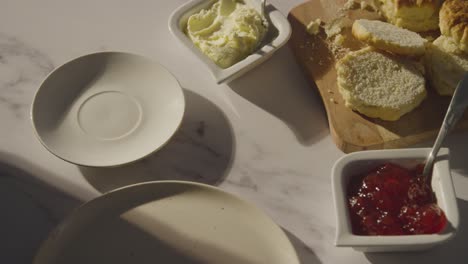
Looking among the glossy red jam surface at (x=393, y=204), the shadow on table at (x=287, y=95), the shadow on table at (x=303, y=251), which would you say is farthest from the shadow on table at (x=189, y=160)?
the glossy red jam surface at (x=393, y=204)

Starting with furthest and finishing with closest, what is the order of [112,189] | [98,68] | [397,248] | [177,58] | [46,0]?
[46,0], [177,58], [98,68], [112,189], [397,248]

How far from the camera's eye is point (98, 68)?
1.37 m

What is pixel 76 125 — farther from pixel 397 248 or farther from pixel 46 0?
pixel 397 248

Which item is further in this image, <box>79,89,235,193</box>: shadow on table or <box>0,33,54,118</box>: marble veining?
<box>0,33,54,118</box>: marble veining

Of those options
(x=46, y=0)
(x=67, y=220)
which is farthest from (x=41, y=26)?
(x=67, y=220)

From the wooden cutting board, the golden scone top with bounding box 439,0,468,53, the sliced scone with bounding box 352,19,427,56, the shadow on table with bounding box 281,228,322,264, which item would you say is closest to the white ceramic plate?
the shadow on table with bounding box 281,228,322,264

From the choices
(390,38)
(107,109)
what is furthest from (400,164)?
(107,109)

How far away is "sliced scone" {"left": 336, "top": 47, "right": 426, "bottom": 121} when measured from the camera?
1.25 m

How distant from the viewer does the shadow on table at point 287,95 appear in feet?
4.32

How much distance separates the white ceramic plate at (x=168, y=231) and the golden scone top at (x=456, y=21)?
0.63 meters

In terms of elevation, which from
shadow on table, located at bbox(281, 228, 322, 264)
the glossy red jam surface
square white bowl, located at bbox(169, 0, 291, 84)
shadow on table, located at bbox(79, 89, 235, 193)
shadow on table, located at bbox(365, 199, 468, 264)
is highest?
square white bowl, located at bbox(169, 0, 291, 84)

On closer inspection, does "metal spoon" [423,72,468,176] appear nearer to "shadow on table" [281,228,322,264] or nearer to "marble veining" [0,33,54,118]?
"shadow on table" [281,228,322,264]

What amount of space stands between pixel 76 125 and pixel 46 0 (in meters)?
0.53

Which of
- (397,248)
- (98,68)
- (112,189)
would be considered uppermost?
(98,68)
